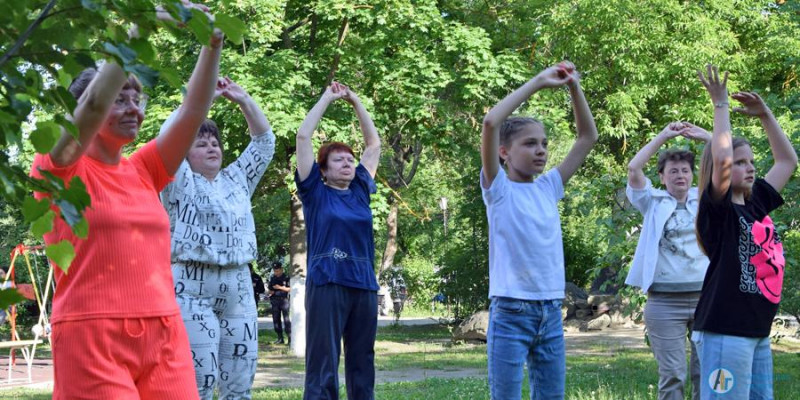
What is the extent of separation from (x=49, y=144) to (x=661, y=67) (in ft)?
68.8

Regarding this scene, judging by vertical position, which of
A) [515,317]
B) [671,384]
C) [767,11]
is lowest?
[671,384]

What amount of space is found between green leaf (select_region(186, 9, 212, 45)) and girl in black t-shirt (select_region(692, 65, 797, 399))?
317 centimetres

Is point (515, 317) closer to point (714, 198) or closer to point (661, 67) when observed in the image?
point (714, 198)

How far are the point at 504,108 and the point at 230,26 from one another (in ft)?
8.72

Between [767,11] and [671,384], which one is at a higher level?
[767,11]

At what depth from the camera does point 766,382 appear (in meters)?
4.77

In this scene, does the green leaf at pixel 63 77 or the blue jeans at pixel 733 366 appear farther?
the blue jeans at pixel 733 366

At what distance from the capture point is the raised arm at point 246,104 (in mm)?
5051

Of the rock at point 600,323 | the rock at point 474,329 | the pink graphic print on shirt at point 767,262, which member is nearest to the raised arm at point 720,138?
the pink graphic print on shirt at point 767,262

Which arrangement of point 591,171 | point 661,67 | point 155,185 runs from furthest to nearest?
point 591,171 → point 661,67 → point 155,185

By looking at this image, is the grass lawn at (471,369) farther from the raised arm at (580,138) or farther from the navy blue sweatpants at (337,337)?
the raised arm at (580,138)

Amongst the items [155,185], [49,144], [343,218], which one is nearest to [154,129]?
[343,218]

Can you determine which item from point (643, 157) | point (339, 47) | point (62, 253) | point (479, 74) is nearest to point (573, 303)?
point (479, 74)

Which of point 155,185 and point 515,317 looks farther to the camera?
point 515,317
